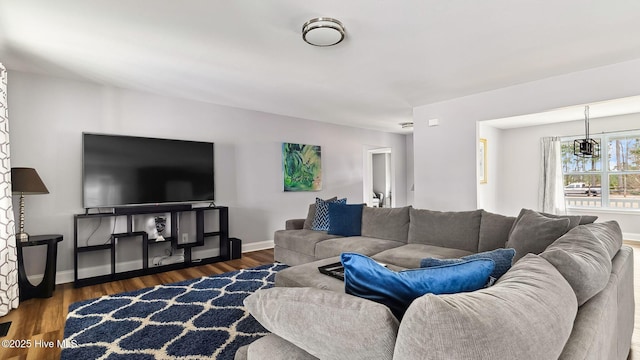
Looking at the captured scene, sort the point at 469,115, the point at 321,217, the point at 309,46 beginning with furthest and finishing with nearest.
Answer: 1. the point at 469,115
2. the point at 321,217
3. the point at 309,46

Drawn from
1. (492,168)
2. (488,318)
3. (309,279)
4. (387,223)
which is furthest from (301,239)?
(492,168)

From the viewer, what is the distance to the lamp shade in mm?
2982

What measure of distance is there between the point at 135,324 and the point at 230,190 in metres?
2.60

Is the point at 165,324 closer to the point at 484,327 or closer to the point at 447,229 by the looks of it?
the point at 484,327

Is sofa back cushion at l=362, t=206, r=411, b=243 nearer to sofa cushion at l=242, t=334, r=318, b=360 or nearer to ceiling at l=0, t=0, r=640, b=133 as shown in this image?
ceiling at l=0, t=0, r=640, b=133

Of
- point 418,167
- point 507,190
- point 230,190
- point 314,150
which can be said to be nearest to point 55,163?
point 230,190

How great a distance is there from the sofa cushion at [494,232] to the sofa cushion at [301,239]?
5.35 feet

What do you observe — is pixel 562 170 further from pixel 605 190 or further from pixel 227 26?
pixel 227 26

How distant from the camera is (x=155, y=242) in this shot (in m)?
3.92

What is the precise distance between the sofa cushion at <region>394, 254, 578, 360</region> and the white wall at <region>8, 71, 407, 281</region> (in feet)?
14.0

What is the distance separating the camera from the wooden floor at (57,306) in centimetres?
213

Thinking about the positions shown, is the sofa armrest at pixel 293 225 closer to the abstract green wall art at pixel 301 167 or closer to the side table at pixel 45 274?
the abstract green wall art at pixel 301 167

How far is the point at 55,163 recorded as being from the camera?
353 centimetres

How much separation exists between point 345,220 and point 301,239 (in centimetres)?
60
